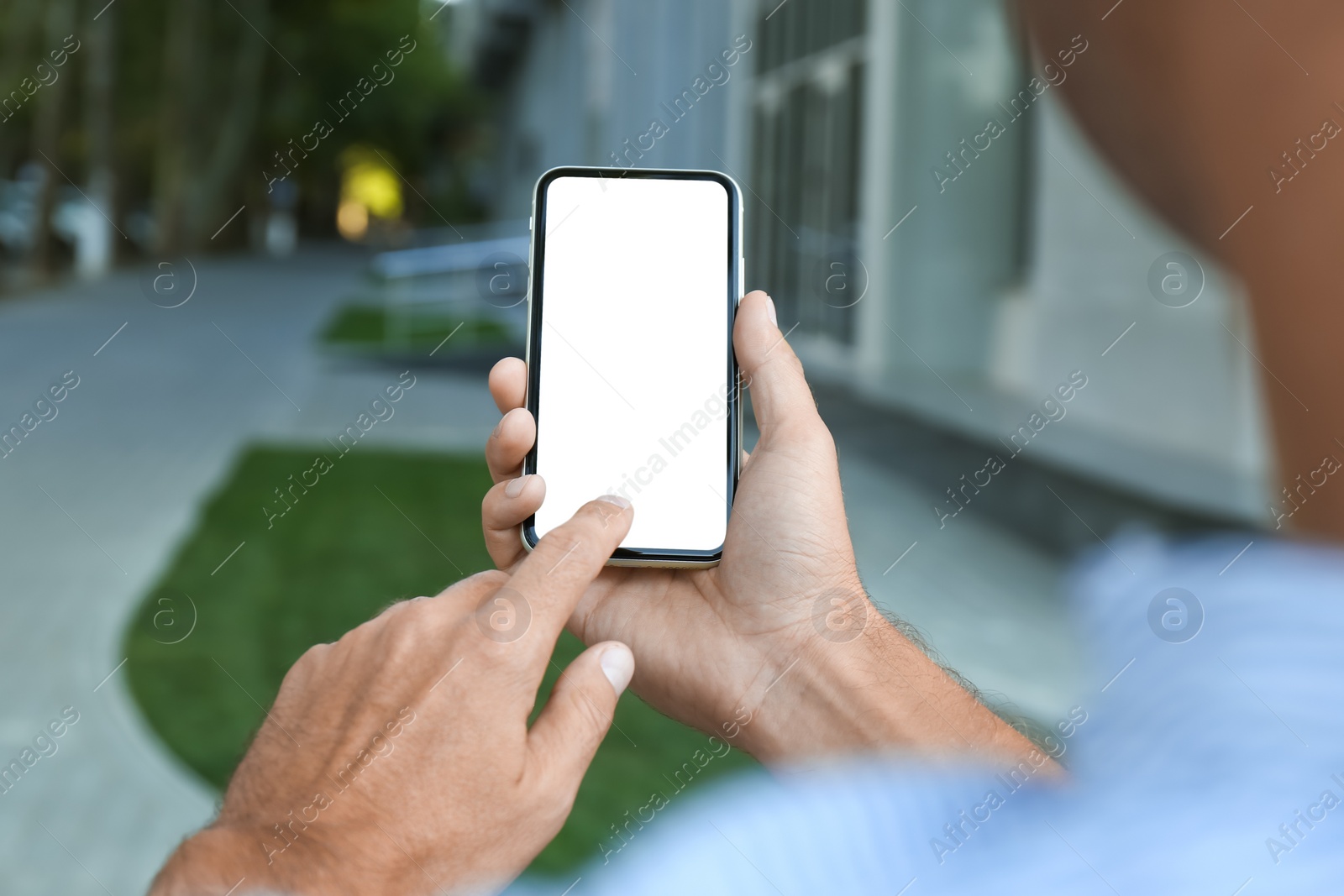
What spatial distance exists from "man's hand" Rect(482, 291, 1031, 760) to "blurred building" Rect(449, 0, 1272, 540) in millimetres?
4237

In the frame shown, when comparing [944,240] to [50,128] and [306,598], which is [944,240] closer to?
[306,598]

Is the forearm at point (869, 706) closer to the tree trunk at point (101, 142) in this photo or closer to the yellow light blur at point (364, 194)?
the tree trunk at point (101, 142)

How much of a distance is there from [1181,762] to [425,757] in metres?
0.58

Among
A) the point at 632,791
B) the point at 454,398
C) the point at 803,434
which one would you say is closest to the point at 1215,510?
the point at 632,791

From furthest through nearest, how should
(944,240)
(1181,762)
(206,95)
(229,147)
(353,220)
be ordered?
(353,220)
(229,147)
(206,95)
(944,240)
(1181,762)

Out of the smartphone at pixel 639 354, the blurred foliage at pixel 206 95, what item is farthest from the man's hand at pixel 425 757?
the blurred foliage at pixel 206 95

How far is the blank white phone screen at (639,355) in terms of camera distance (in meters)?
1.35

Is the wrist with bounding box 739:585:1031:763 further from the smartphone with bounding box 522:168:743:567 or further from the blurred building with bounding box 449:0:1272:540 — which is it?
the blurred building with bounding box 449:0:1272:540

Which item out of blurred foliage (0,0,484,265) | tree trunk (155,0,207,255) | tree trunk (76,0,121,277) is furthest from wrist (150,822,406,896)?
tree trunk (155,0,207,255)

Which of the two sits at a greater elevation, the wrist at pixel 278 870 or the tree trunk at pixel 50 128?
Answer: the wrist at pixel 278 870

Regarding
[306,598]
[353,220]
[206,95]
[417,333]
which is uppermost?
[306,598]

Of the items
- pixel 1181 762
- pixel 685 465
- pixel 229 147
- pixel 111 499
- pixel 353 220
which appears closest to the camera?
pixel 1181 762

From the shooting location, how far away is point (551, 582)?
3.42 feet

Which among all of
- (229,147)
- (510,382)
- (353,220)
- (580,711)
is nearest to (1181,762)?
(580,711)
